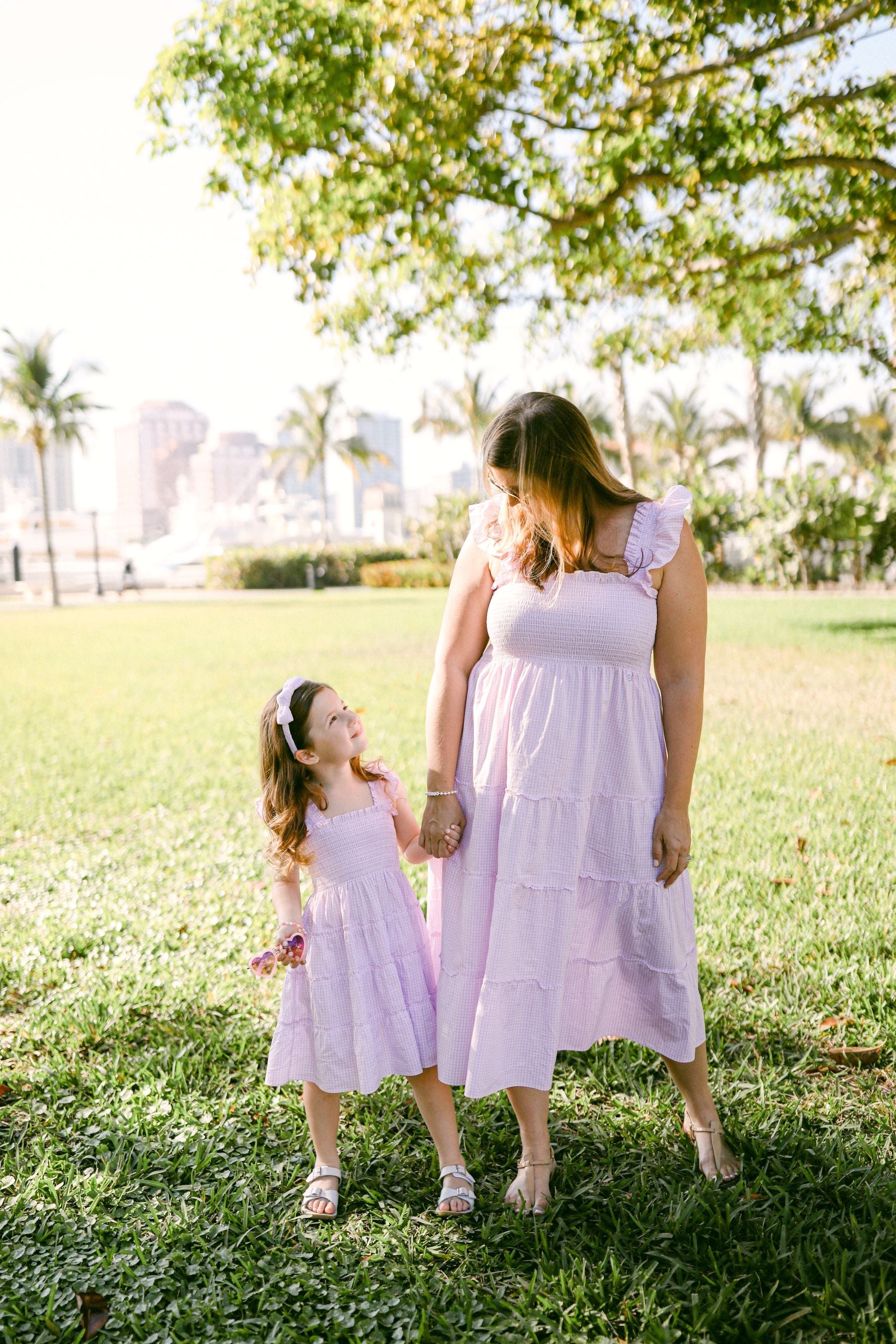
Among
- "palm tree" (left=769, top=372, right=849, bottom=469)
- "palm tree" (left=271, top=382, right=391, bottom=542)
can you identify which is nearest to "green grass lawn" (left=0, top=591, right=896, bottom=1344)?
"palm tree" (left=271, top=382, right=391, bottom=542)

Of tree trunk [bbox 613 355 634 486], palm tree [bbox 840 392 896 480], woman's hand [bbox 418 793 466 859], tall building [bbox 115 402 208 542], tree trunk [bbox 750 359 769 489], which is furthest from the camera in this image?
tall building [bbox 115 402 208 542]

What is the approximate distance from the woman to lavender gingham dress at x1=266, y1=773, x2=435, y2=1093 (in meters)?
0.11

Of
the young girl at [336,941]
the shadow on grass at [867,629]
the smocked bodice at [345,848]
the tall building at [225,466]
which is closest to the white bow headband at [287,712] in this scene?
the young girl at [336,941]

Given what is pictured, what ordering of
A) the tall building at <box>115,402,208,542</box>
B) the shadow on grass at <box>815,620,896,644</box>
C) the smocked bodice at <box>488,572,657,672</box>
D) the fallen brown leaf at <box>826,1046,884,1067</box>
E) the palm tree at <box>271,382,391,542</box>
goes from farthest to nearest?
the tall building at <box>115,402,208,542</box>
the palm tree at <box>271,382,391,542</box>
the shadow on grass at <box>815,620,896,644</box>
the fallen brown leaf at <box>826,1046,884,1067</box>
the smocked bodice at <box>488,572,657,672</box>

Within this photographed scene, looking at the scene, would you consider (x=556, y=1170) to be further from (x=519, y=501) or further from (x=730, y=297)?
(x=730, y=297)

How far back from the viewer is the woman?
2.46 meters

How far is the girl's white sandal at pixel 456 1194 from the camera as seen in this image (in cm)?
253

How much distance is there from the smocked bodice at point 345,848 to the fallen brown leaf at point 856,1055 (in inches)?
59.0

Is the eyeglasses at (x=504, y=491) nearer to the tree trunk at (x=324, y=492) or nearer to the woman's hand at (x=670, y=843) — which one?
the woman's hand at (x=670, y=843)

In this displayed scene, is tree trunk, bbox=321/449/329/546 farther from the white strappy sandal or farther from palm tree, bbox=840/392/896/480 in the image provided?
the white strappy sandal

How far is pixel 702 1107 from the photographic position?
8.78 ft

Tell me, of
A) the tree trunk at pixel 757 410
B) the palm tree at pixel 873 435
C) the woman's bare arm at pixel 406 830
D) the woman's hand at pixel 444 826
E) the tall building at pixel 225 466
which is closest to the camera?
the woman's hand at pixel 444 826

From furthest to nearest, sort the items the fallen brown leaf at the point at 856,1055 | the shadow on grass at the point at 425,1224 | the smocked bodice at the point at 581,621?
1. the fallen brown leaf at the point at 856,1055
2. the smocked bodice at the point at 581,621
3. the shadow on grass at the point at 425,1224

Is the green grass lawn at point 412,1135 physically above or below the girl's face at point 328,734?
below
